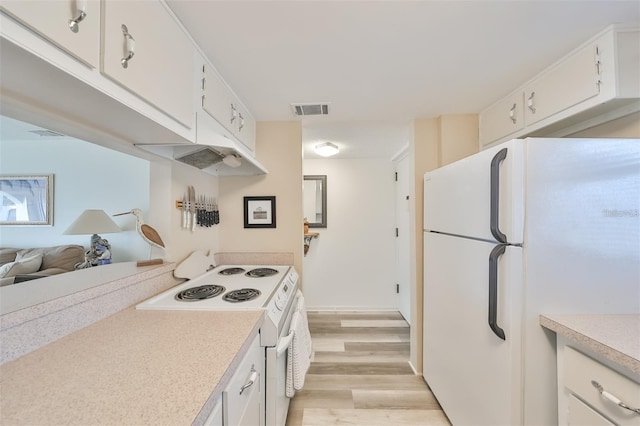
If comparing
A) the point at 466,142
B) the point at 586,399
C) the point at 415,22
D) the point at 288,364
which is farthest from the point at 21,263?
the point at 466,142

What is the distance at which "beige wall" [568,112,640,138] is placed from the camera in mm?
1205

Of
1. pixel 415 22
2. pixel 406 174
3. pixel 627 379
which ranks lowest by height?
pixel 627 379

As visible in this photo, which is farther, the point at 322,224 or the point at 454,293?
the point at 322,224

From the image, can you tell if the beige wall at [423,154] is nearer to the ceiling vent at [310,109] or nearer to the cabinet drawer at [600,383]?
the ceiling vent at [310,109]

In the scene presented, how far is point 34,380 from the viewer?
0.61 meters

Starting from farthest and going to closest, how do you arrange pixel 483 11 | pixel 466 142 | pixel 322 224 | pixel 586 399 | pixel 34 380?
pixel 322 224 < pixel 466 142 < pixel 483 11 < pixel 586 399 < pixel 34 380

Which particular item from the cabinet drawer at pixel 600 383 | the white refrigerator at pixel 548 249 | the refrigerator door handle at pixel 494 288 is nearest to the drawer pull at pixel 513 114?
the white refrigerator at pixel 548 249

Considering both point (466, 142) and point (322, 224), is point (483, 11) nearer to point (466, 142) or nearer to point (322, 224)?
point (466, 142)

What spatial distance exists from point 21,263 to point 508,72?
2.92 meters

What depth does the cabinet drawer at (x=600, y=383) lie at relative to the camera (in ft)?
2.49

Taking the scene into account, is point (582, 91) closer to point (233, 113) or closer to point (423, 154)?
point (423, 154)

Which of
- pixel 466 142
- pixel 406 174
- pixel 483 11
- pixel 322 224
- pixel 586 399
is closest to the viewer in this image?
pixel 586 399

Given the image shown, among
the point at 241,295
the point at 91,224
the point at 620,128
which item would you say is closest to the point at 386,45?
the point at 620,128

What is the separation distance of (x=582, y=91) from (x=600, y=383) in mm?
1295
